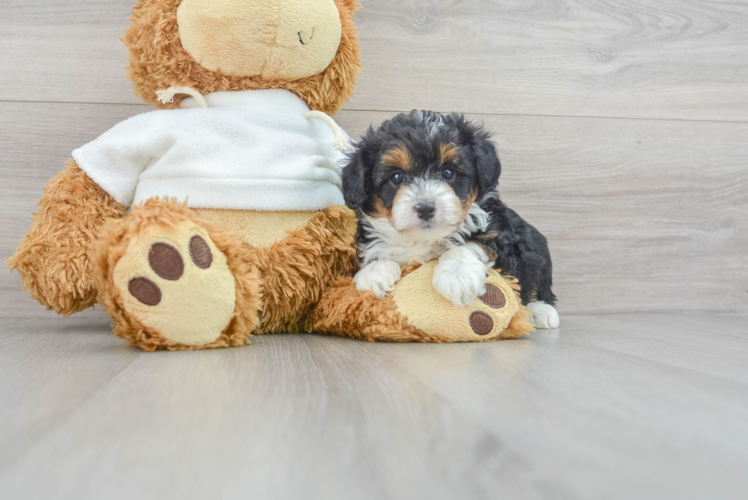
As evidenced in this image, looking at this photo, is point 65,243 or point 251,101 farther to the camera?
point 251,101

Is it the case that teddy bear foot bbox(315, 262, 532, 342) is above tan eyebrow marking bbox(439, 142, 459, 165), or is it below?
below

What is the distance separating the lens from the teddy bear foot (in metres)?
1.30

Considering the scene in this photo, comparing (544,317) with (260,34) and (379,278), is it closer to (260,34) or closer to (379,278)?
(379,278)

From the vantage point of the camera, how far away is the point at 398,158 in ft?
4.40

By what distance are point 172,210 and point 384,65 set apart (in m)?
1.08

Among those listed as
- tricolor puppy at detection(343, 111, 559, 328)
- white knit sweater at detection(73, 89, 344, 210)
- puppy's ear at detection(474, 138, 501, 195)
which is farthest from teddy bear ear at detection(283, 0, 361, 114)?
puppy's ear at detection(474, 138, 501, 195)

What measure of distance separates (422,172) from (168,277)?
2.05 feet

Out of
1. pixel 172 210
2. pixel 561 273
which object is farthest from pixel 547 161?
pixel 172 210

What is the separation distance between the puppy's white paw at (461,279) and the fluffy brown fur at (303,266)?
31cm

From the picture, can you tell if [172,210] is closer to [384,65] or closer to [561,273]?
[384,65]

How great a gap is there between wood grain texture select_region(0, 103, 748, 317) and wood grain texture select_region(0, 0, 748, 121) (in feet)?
0.29

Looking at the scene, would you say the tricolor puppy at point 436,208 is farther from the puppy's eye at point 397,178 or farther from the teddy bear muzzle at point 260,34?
the teddy bear muzzle at point 260,34

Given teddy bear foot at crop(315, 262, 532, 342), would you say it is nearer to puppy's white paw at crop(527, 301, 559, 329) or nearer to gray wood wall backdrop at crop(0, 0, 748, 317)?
puppy's white paw at crop(527, 301, 559, 329)

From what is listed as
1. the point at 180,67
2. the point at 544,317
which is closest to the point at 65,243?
the point at 180,67
